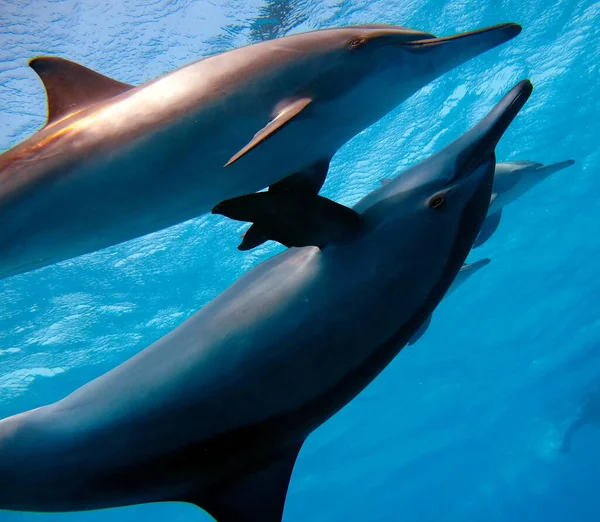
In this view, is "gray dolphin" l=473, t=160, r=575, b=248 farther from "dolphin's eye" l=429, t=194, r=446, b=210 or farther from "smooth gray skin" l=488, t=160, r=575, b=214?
"dolphin's eye" l=429, t=194, r=446, b=210

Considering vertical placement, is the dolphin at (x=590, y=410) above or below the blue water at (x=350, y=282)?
below

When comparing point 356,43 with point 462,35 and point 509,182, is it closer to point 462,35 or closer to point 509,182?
point 462,35

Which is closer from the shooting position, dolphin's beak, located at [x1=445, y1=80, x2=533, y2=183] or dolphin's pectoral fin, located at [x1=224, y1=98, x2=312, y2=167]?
dolphin's beak, located at [x1=445, y1=80, x2=533, y2=183]

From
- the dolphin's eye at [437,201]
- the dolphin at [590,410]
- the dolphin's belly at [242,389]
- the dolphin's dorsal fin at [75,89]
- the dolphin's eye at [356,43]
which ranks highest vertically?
the dolphin's dorsal fin at [75,89]

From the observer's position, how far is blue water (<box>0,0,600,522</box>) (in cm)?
1056

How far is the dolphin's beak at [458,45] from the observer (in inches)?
102

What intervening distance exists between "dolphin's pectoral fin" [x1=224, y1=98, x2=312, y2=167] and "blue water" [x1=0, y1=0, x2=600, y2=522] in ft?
29.2

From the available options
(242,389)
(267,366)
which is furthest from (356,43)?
(242,389)

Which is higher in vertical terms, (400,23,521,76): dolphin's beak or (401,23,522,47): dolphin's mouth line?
(401,23,522,47): dolphin's mouth line

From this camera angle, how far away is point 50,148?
2.67 meters

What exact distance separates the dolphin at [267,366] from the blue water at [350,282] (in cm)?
971

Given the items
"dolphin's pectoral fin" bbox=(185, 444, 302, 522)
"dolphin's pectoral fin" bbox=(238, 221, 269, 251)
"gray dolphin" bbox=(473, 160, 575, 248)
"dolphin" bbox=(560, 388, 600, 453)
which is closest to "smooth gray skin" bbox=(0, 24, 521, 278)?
"dolphin's pectoral fin" bbox=(238, 221, 269, 251)

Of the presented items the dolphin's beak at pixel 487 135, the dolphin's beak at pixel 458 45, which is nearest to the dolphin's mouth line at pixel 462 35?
the dolphin's beak at pixel 458 45

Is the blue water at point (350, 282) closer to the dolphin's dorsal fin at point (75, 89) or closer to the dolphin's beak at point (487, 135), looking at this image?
the dolphin's dorsal fin at point (75, 89)
